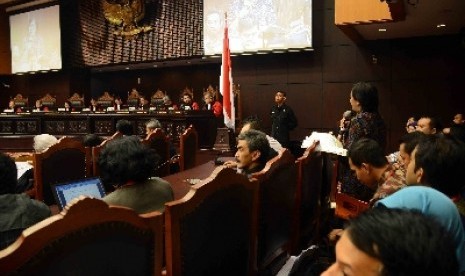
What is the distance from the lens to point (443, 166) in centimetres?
165

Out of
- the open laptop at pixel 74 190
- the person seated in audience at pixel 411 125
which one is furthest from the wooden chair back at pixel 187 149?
the person seated in audience at pixel 411 125

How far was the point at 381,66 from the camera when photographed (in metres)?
7.35

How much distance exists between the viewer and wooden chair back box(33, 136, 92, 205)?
3.00 m

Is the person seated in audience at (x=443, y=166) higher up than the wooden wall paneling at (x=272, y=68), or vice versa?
the wooden wall paneling at (x=272, y=68)

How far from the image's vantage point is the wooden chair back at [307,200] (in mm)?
2398

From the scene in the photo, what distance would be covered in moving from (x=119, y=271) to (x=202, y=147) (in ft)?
21.1

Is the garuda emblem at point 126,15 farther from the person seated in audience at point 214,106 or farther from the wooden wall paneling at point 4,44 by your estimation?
the wooden wall paneling at point 4,44

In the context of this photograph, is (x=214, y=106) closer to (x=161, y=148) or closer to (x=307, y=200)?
(x=161, y=148)

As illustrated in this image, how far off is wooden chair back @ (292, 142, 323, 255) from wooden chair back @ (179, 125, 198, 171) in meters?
1.96

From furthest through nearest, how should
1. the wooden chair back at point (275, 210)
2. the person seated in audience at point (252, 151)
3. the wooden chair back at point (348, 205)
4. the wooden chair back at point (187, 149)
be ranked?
the wooden chair back at point (187, 149)
the person seated in audience at point (252, 151)
the wooden chair back at point (348, 205)
the wooden chair back at point (275, 210)

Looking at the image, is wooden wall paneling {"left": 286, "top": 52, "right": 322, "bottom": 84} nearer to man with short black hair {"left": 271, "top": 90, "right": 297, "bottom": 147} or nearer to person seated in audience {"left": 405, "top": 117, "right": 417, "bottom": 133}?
man with short black hair {"left": 271, "top": 90, "right": 297, "bottom": 147}

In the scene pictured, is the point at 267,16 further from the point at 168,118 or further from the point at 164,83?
the point at 164,83

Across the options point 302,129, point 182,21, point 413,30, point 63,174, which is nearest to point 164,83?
point 182,21

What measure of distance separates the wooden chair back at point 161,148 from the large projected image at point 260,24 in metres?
4.10
